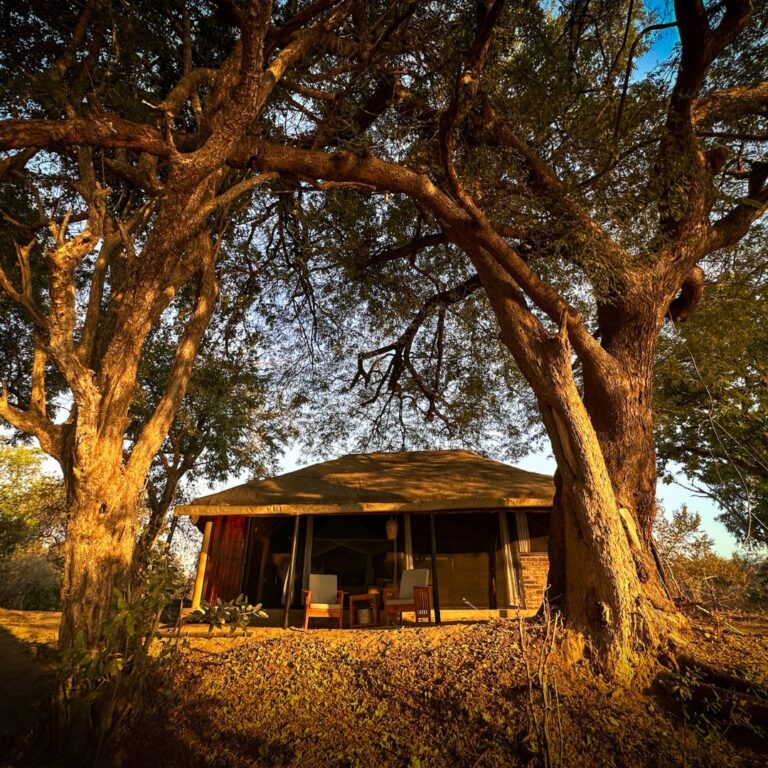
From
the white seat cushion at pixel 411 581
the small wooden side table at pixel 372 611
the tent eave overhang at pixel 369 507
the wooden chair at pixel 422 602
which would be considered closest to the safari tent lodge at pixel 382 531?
the tent eave overhang at pixel 369 507

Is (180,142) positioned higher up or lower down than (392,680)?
higher up

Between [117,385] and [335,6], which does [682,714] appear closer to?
[117,385]

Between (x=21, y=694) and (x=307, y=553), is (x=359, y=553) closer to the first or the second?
(x=307, y=553)

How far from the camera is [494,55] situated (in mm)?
7043

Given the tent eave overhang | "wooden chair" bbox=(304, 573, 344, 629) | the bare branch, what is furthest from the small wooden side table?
the bare branch

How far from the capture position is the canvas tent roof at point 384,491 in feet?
32.0

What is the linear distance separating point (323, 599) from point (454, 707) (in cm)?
570

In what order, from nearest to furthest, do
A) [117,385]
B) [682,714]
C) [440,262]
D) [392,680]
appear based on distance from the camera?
[682,714] → [392,680] → [117,385] → [440,262]

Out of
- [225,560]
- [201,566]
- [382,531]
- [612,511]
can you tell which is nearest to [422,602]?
[382,531]

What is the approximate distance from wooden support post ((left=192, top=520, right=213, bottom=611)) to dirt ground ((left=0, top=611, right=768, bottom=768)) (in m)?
5.11

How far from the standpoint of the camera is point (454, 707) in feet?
13.1

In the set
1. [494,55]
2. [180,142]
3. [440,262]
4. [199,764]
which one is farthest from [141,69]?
[199,764]

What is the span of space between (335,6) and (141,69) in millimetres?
3335

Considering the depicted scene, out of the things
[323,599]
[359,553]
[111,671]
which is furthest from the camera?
[359,553]
